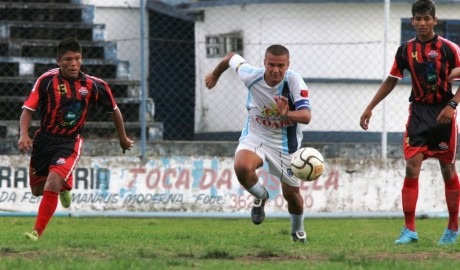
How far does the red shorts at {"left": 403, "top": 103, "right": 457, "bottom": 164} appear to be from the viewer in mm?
11508

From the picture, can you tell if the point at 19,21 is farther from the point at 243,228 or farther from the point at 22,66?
the point at 243,228

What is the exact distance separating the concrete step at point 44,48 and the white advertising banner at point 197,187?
14.0 feet

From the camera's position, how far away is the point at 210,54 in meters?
21.7

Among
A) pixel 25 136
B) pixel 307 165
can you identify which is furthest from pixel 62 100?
pixel 307 165

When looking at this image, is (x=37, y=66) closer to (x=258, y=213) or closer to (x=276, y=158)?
(x=276, y=158)

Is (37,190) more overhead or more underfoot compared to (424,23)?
more underfoot

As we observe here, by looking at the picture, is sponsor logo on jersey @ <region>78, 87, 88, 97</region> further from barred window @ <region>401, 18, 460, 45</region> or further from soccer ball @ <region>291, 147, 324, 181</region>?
barred window @ <region>401, 18, 460, 45</region>

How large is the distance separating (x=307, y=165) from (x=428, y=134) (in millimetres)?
1201

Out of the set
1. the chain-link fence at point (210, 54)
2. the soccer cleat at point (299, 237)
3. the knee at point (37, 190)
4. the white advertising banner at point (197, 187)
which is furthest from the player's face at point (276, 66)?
the chain-link fence at point (210, 54)

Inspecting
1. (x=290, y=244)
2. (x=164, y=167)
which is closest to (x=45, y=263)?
(x=290, y=244)

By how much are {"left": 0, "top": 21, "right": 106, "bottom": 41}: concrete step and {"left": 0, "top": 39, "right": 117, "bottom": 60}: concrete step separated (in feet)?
0.87

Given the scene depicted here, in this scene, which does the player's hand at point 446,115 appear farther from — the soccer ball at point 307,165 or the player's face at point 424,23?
the soccer ball at point 307,165

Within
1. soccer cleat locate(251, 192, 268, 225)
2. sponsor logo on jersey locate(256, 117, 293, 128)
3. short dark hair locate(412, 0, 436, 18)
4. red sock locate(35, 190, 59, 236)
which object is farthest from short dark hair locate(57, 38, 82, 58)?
short dark hair locate(412, 0, 436, 18)

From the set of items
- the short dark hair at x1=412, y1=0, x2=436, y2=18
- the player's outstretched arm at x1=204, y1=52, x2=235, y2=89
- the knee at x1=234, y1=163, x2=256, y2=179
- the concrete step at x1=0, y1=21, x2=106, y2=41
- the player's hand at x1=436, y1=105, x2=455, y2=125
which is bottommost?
the knee at x1=234, y1=163, x2=256, y2=179
